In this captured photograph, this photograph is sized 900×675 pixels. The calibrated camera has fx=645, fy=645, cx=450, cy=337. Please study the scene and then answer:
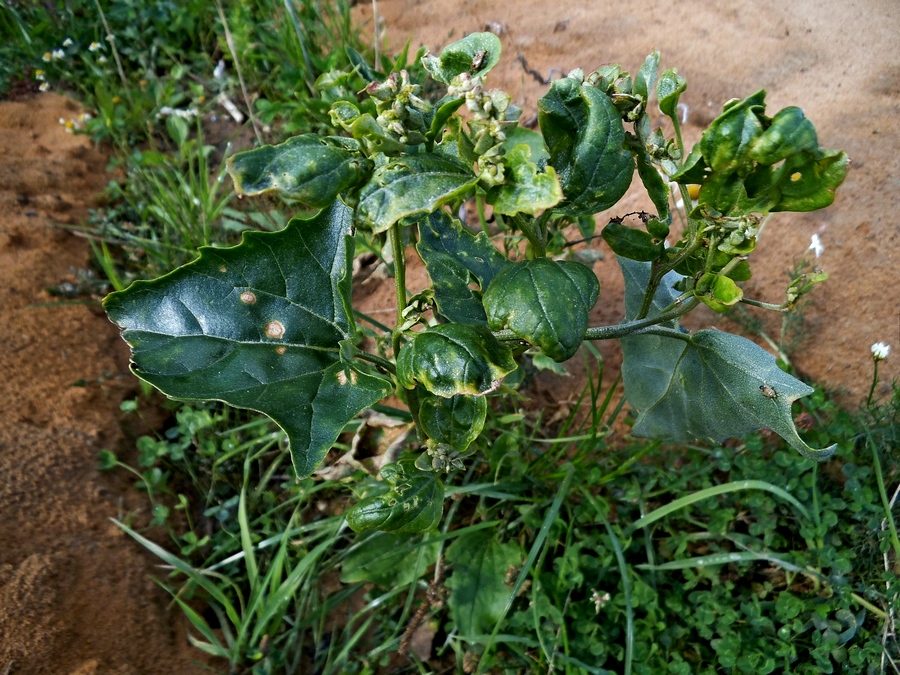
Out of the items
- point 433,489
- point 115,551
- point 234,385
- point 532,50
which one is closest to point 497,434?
point 433,489

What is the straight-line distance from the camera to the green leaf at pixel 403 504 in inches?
39.8

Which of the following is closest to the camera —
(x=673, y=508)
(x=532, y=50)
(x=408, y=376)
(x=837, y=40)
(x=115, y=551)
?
(x=408, y=376)

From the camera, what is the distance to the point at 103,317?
2.01 meters

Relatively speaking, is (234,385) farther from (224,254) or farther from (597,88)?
(597,88)

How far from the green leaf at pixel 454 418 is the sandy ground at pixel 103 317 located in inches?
33.8

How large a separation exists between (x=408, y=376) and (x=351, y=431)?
3.08 ft

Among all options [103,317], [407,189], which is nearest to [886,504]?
[407,189]

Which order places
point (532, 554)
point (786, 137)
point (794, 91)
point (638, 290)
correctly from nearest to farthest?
point (786, 137), point (638, 290), point (532, 554), point (794, 91)

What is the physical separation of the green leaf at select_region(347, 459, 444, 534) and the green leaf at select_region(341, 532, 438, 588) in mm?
529

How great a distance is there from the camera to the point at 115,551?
5.18 ft

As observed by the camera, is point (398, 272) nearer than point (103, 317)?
Yes

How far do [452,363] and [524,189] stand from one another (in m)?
0.24

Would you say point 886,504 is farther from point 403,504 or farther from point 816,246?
point 403,504

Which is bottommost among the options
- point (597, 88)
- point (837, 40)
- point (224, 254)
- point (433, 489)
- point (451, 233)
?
point (433, 489)
